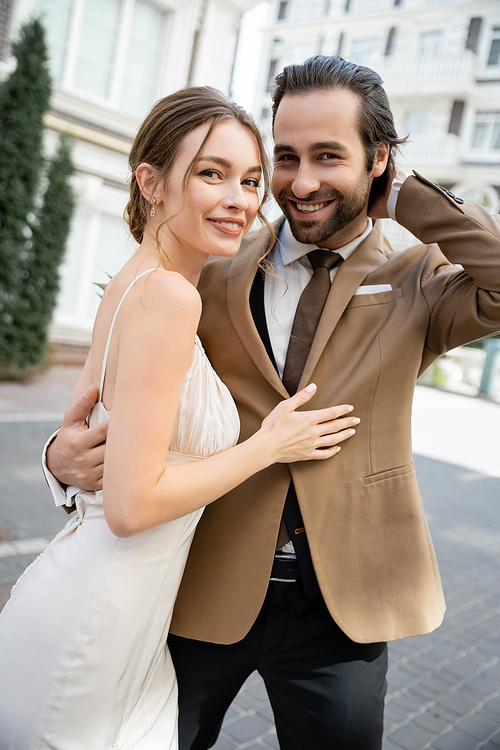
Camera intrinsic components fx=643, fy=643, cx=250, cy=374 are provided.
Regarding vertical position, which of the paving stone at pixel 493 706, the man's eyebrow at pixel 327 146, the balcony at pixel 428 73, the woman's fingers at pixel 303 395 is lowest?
the paving stone at pixel 493 706

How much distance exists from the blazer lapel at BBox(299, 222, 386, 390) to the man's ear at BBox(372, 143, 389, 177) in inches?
6.9

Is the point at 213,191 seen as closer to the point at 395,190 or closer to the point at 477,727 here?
the point at 395,190

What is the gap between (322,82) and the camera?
1.68 m

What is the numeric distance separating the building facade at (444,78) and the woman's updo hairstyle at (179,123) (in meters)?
23.1

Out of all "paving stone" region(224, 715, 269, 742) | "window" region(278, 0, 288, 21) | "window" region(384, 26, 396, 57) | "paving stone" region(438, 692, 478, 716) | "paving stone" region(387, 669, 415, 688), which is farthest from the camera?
Answer: "window" region(278, 0, 288, 21)

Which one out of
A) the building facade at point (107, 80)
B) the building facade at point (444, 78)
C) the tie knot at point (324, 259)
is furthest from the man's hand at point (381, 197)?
the building facade at point (444, 78)

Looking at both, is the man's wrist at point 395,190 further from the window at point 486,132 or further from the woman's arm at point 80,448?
the window at point 486,132

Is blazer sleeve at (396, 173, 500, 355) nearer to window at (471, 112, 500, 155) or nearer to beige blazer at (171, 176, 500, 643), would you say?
beige blazer at (171, 176, 500, 643)

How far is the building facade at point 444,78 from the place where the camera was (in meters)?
23.2

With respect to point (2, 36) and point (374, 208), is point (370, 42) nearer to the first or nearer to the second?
point (2, 36)

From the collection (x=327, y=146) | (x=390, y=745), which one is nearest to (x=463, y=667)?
(x=390, y=745)

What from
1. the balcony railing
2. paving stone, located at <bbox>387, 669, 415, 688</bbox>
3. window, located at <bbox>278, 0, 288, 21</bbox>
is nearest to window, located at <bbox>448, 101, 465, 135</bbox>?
the balcony railing

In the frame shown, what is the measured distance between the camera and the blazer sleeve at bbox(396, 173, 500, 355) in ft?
5.24

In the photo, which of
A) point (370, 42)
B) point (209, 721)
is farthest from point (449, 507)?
point (370, 42)
